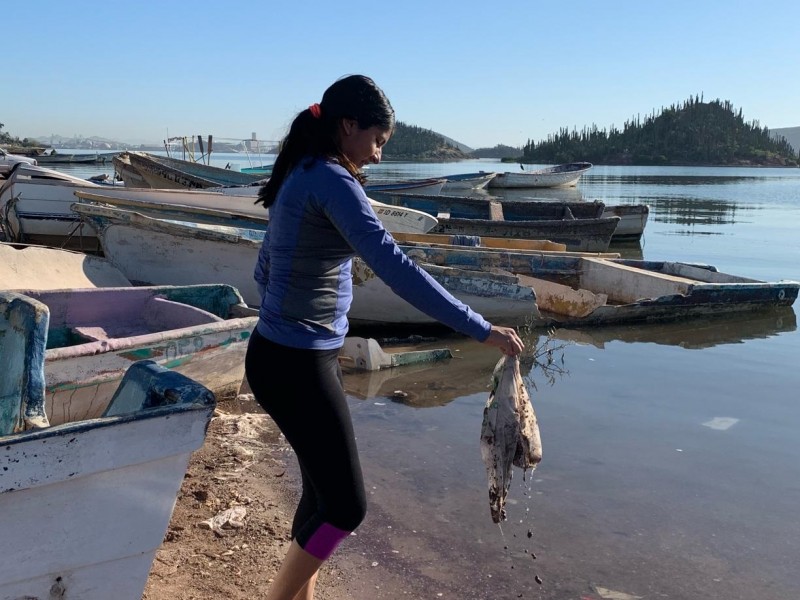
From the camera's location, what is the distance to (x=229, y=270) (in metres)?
8.98

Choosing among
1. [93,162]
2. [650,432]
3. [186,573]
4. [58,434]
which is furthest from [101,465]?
[93,162]

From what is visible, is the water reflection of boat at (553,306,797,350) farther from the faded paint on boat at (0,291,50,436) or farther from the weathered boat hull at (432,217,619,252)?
the faded paint on boat at (0,291,50,436)

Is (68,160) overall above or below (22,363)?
above

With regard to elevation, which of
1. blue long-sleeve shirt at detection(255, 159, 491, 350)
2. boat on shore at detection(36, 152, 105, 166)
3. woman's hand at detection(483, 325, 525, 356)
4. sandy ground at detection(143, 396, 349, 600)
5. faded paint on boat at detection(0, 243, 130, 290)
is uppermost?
boat on shore at detection(36, 152, 105, 166)

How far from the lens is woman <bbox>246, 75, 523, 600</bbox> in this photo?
2275 mm

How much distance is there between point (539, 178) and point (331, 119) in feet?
115

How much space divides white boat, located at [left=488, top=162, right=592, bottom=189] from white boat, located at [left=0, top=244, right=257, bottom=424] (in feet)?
95.0

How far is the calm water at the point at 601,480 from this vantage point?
3803mm

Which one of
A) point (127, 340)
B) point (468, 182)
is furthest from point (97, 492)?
point (468, 182)

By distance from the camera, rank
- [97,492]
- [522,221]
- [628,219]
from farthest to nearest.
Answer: [628,219], [522,221], [97,492]

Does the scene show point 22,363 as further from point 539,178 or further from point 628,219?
point 539,178

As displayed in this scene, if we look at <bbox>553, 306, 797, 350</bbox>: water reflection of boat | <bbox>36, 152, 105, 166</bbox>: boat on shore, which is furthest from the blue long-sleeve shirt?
<bbox>36, 152, 105, 166</bbox>: boat on shore

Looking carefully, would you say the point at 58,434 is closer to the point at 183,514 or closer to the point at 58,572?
the point at 58,572

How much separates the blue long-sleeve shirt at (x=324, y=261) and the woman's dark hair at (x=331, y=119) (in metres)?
0.07
